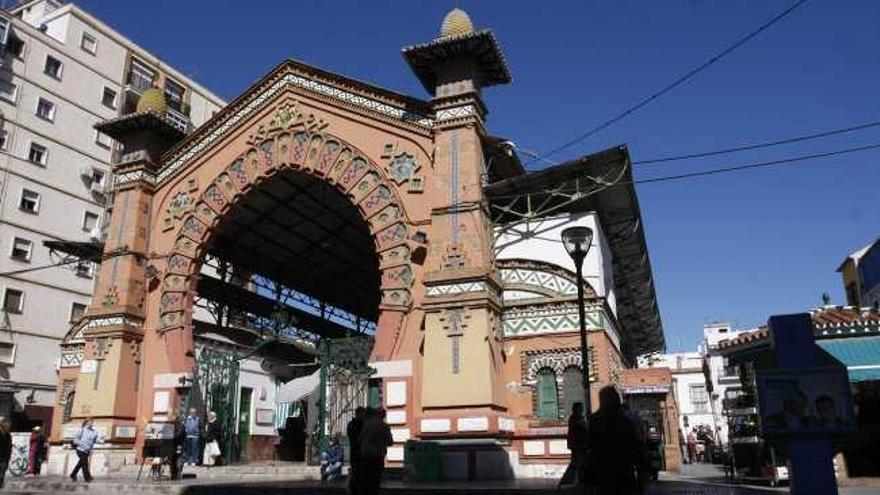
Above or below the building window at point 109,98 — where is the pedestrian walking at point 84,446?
below

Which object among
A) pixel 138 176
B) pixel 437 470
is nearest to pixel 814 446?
pixel 437 470

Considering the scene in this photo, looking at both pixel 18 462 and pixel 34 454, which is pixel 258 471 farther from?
pixel 34 454

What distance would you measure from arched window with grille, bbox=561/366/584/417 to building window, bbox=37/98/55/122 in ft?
106

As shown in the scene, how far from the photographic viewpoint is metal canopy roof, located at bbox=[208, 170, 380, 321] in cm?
2089

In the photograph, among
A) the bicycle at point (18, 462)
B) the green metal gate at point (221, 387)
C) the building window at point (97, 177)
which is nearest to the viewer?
the green metal gate at point (221, 387)

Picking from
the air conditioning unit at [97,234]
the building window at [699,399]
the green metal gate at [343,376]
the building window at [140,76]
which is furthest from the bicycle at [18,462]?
the building window at [699,399]

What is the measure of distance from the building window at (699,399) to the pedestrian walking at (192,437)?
46388mm

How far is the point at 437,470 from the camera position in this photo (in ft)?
46.0

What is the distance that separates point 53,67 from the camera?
123 feet

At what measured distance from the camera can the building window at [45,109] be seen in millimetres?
36156

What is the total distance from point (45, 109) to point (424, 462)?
3245 centimetres

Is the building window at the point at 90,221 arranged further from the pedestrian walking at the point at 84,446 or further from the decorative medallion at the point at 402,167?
the decorative medallion at the point at 402,167

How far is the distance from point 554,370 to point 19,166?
30.5 m

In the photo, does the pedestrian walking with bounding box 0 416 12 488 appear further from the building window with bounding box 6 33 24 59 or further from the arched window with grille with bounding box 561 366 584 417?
the building window with bounding box 6 33 24 59
